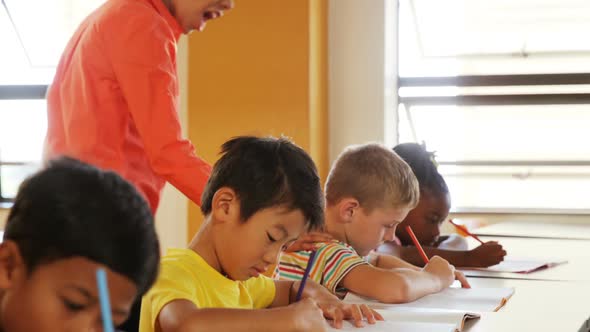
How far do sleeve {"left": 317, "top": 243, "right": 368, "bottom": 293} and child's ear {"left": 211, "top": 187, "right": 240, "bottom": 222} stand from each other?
429 millimetres

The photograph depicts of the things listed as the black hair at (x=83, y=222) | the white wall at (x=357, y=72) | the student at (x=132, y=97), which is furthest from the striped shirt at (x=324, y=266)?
the white wall at (x=357, y=72)

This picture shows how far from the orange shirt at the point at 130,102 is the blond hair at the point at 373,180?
0.33m

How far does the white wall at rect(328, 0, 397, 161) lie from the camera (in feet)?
13.9

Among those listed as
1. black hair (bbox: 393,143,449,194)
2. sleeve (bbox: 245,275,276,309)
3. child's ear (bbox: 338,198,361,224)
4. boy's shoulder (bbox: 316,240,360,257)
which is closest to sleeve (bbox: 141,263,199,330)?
sleeve (bbox: 245,275,276,309)

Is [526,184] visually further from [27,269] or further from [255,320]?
[27,269]

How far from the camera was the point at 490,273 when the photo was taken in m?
2.22

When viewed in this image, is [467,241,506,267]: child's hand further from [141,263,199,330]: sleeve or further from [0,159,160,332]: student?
A: [0,159,160,332]: student

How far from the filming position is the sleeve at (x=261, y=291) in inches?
62.4

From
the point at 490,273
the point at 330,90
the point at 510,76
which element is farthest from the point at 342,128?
the point at 490,273

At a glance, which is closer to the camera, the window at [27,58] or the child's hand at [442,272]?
the child's hand at [442,272]

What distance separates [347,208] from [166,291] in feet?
2.43

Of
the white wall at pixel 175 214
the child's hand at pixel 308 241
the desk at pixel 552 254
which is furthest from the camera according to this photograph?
the white wall at pixel 175 214

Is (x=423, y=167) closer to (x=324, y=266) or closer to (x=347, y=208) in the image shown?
(x=347, y=208)

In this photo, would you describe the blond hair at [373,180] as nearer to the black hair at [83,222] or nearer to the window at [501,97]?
→ the black hair at [83,222]
